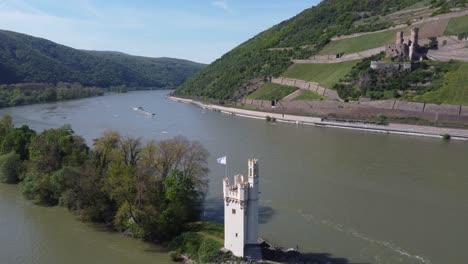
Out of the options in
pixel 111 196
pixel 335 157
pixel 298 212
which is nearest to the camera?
pixel 111 196

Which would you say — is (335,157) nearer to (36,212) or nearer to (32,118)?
(36,212)

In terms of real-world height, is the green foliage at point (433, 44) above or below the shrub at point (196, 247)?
above

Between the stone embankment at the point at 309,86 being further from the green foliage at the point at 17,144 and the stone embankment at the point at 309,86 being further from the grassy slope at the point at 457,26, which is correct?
the green foliage at the point at 17,144

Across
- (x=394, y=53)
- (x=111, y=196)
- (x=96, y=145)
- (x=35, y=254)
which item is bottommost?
(x=35, y=254)

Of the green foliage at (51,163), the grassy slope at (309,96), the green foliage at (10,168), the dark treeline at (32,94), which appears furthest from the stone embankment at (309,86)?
the dark treeline at (32,94)

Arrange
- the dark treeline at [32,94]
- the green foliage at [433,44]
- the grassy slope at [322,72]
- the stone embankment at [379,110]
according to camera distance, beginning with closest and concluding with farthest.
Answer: the stone embankment at [379,110] < the green foliage at [433,44] < the grassy slope at [322,72] < the dark treeline at [32,94]

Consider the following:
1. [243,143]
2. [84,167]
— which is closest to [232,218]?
[84,167]
